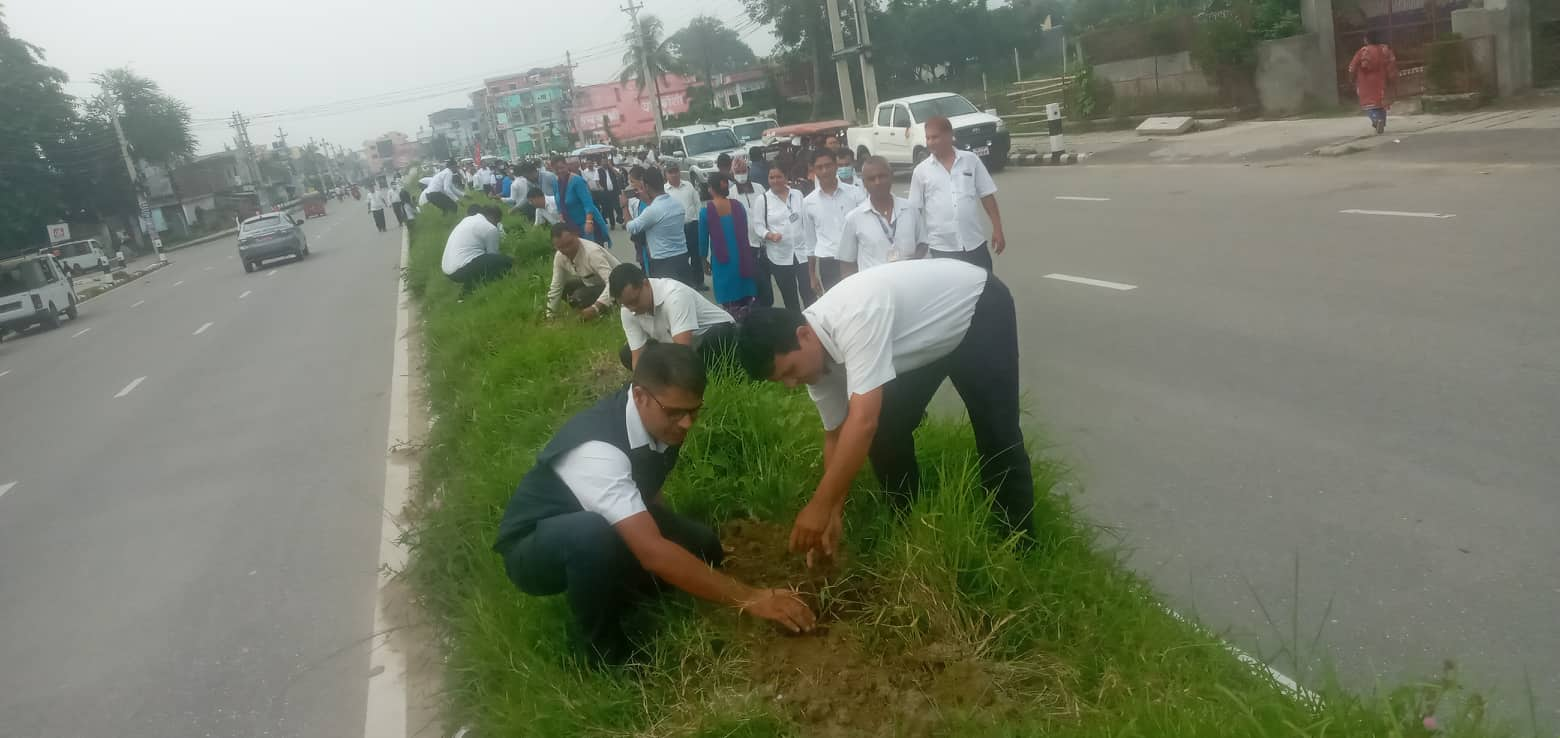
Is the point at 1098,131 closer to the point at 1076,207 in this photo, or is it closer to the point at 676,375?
the point at 1076,207

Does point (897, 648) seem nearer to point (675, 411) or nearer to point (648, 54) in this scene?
point (675, 411)

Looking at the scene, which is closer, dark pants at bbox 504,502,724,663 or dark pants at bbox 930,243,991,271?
dark pants at bbox 504,502,724,663

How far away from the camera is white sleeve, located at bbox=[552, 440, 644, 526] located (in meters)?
3.17

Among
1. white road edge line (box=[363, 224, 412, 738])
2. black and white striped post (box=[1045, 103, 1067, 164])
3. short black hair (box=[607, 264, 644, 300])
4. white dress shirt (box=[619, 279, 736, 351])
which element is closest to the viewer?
white road edge line (box=[363, 224, 412, 738])

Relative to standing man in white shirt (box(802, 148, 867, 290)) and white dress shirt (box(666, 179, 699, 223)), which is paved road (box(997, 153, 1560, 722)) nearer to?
standing man in white shirt (box(802, 148, 867, 290))

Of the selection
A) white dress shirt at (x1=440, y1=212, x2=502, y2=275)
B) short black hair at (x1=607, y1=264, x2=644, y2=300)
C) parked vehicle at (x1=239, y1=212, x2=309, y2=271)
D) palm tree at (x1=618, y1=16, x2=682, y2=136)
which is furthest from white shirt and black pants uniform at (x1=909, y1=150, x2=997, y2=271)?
palm tree at (x1=618, y1=16, x2=682, y2=136)

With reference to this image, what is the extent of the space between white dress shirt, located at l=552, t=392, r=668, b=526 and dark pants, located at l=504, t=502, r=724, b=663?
0.17 ft

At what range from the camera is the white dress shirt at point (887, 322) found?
3.16m

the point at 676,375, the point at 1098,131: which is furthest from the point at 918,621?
the point at 1098,131

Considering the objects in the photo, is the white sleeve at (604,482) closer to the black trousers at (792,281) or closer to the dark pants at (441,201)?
the black trousers at (792,281)

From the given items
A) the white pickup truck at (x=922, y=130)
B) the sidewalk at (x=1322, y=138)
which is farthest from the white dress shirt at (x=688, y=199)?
the white pickup truck at (x=922, y=130)

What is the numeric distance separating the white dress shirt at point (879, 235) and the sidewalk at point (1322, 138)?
1013 centimetres

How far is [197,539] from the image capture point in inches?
259

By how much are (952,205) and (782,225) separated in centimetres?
189
